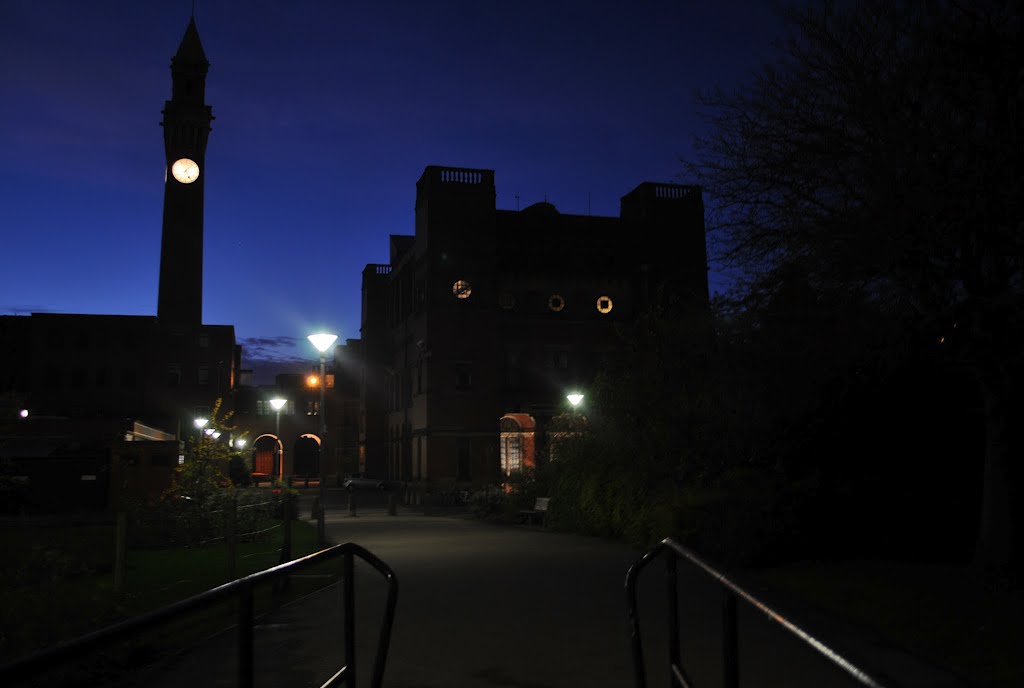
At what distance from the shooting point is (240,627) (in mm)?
4012

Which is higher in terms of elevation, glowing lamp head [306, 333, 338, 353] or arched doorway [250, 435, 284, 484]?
glowing lamp head [306, 333, 338, 353]

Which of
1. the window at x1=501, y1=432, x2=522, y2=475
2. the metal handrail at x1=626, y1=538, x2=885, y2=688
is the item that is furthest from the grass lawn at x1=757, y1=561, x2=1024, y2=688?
the window at x1=501, y1=432, x2=522, y2=475

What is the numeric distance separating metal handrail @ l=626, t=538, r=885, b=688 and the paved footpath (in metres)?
0.06

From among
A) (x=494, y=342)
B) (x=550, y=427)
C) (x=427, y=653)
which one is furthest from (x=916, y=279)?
(x=494, y=342)

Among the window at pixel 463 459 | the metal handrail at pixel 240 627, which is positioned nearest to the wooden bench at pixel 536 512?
the metal handrail at pixel 240 627

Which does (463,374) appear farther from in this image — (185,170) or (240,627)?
(240,627)

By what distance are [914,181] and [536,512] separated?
17717mm

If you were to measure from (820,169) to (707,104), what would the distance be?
237 cm

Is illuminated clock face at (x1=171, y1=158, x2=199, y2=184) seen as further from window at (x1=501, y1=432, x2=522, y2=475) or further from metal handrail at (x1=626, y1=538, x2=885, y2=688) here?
metal handrail at (x1=626, y1=538, x2=885, y2=688)

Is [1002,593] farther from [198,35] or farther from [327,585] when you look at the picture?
[198,35]

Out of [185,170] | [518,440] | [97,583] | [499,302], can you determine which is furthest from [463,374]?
[97,583]

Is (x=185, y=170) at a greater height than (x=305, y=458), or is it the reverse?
(x=185, y=170)

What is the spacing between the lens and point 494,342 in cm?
5416

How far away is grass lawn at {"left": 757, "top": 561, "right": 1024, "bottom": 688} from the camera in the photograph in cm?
864
